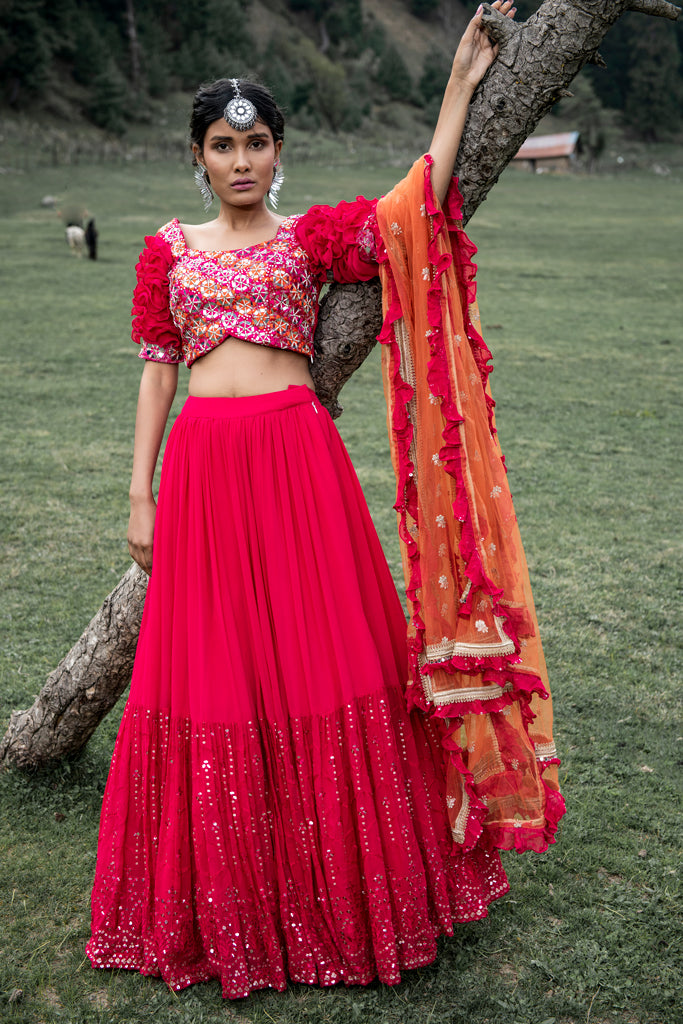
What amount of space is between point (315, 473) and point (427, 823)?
0.95 m

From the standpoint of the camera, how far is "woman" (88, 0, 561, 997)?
7.66 ft

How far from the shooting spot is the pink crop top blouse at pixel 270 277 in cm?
243

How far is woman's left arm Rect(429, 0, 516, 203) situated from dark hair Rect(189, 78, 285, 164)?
0.48 meters

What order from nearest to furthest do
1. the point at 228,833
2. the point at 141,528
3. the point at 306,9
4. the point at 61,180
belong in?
1. the point at 228,833
2. the point at 141,528
3. the point at 61,180
4. the point at 306,9

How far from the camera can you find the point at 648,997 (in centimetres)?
238

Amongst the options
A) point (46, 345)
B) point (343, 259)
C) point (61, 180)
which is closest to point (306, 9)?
point (61, 180)

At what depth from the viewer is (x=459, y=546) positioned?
2.33 meters

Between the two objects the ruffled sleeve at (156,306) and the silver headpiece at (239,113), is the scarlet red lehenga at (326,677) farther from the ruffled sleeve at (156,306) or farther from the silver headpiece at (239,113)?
→ the silver headpiece at (239,113)

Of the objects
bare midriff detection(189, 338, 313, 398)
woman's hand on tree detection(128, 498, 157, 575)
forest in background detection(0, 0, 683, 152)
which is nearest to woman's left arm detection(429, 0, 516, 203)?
bare midriff detection(189, 338, 313, 398)

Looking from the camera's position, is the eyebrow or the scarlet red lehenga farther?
the eyebrow

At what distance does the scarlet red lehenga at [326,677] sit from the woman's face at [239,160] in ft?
0.54

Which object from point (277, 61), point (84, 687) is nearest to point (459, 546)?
point (84, 687)

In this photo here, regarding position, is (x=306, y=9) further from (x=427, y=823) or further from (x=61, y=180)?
(x=427, y=823)

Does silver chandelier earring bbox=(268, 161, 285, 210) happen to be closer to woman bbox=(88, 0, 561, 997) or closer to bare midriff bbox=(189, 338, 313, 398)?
woman bbox=(88, 0, 561, 997)
